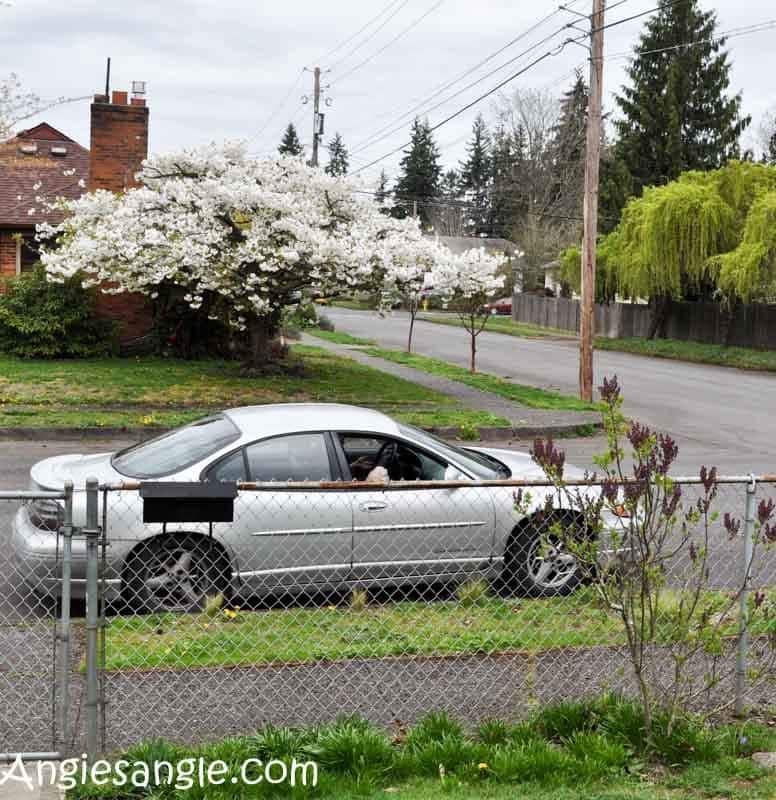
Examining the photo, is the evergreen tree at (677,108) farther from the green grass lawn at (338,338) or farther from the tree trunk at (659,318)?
the green grass lawn at (338,338)

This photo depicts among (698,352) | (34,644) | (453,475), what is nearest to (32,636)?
(34,644)

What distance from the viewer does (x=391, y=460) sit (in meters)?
8.45

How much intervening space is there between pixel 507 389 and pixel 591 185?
453cm

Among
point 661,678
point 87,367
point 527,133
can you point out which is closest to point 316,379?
point 87,367

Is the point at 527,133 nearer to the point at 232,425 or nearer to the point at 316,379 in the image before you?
the point at 316,379

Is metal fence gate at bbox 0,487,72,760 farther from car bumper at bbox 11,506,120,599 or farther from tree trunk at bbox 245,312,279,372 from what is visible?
tree trunk at bbox 245,312,279,372

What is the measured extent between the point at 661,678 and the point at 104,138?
74.2 feet

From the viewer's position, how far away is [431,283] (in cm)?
2088

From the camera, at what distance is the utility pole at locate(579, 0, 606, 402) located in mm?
21047

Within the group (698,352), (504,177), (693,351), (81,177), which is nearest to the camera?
(81,177)

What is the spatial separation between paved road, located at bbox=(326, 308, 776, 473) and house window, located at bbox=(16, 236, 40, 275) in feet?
39.8

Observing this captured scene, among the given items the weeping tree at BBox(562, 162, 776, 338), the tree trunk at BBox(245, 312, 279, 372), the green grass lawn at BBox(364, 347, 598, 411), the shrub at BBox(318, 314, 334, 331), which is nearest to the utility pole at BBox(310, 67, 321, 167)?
the shrub at BBox(318, 314, 334, 331)

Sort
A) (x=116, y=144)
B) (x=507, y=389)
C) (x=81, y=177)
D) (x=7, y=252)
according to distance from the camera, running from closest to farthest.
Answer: (x=507, y=389) → (x=116, y=144) → (x=7, y=252) → (x=81, y=177)

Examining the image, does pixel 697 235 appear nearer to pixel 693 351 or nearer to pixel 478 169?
pixel 693 351
